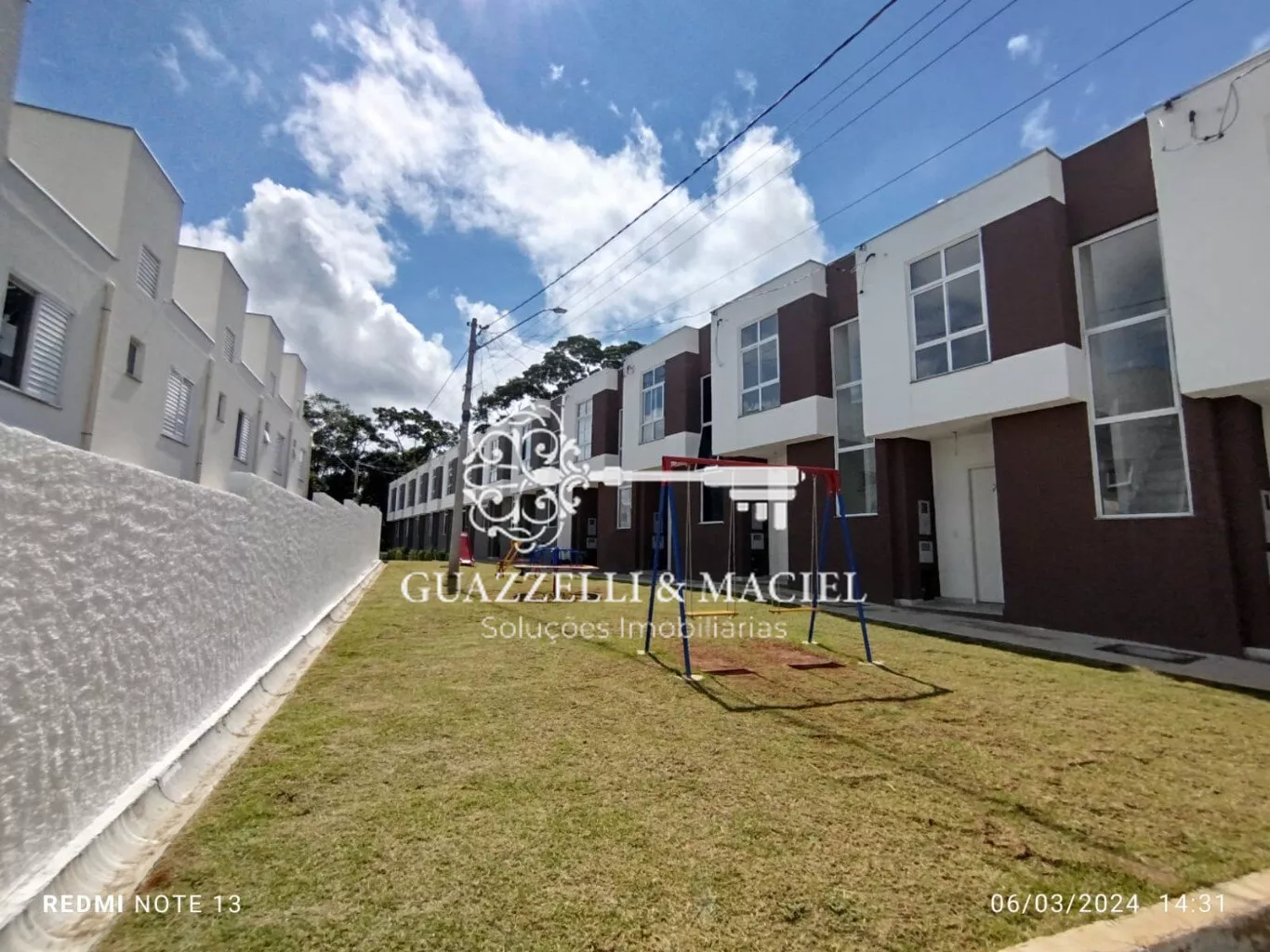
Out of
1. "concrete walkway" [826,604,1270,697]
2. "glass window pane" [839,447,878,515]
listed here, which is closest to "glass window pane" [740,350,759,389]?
"glass window pane" [839,447,878,515]

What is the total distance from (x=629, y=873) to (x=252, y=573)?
12.1 feet

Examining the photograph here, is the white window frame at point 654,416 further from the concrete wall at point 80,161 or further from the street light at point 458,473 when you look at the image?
the concrete wall at point 80,161

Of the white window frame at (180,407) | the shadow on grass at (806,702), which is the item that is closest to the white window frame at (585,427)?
the white window frame at (180,407)

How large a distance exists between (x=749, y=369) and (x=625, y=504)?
6.93 metres

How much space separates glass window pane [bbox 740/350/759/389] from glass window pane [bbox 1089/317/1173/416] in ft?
22.0

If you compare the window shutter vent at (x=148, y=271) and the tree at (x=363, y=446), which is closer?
the window shutter vent at (x=148, y=271)

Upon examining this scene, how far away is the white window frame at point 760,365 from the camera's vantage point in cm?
1344

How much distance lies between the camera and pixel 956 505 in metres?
10.9

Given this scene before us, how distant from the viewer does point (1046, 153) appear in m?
8.73

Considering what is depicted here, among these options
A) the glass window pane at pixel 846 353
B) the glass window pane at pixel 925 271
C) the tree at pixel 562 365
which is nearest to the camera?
the glass window pane at pixel 925 271

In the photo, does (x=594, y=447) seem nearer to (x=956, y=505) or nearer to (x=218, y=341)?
(x=218, y=341)
